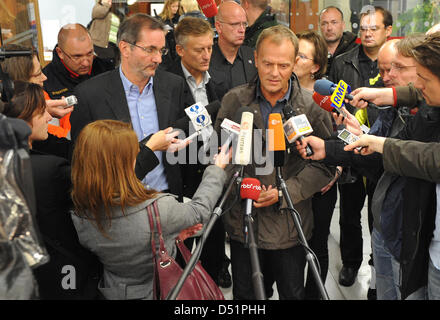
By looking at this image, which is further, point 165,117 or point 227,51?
point 227,51

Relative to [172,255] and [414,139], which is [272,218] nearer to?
[172,255]

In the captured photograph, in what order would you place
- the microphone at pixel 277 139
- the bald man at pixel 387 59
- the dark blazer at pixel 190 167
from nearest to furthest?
the microphone at pixel 277 139 < the bald man at pixel 387 59 < the dark blazer at pixel 190 167

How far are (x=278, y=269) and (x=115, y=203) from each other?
97 cm

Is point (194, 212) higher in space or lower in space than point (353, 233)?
higher

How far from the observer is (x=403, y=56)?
2.23 metres

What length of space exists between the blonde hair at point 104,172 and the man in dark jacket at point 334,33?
281cm

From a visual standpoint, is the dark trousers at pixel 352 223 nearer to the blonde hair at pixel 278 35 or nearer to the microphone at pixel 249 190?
the blonde hair at pixel 278 35

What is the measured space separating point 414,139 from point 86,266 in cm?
143

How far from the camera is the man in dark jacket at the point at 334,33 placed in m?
4.04

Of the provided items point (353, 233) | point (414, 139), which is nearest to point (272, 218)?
point (414, 139)

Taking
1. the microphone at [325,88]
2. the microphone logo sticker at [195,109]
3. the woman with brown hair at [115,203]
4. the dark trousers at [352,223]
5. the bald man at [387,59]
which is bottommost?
the dark trousers at [352,223]

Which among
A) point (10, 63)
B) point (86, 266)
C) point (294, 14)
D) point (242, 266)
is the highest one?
point (294, 14)

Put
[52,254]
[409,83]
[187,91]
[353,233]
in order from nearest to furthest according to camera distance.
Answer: [52,254] < [409,83] < [187,91] < [353,233]

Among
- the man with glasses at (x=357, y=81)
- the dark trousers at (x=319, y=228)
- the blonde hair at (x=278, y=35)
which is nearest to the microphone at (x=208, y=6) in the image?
the man with glasses at (x=357, y=81)
